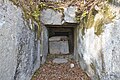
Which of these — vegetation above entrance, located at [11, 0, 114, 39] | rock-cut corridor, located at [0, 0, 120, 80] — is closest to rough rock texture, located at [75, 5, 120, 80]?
rock-cut corridor, located at [0, 0, 120, 80]

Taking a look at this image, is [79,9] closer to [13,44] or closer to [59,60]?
[59,60]

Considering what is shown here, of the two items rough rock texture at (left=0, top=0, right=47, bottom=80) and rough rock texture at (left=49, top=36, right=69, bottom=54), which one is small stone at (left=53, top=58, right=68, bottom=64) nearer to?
rough rock texture at (left=49, top=36, right=69, bottom=54)

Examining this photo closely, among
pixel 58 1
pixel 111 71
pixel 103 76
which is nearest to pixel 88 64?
pixel 103 76

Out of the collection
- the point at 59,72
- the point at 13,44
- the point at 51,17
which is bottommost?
the point at 59,72

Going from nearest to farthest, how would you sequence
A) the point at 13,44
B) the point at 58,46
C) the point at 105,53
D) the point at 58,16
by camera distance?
1. the point at 13,44
2. the point at 105,53
3. the point at 58,16
4. the point at 58,46

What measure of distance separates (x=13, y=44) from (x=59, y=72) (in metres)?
1.79

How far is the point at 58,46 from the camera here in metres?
4.80

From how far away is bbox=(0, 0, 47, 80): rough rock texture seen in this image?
5.84 feet

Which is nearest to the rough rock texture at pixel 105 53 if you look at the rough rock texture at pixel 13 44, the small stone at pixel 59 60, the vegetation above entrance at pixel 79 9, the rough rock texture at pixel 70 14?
the vegetation above entrance at pixel 79 9

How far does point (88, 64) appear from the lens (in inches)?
125

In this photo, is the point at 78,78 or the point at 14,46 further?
the point at 78,78

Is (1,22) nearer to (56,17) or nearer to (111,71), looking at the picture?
(111,71)

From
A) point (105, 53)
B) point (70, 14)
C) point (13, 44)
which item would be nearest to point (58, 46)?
point (70, 14)

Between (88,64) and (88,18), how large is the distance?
2.78ft
